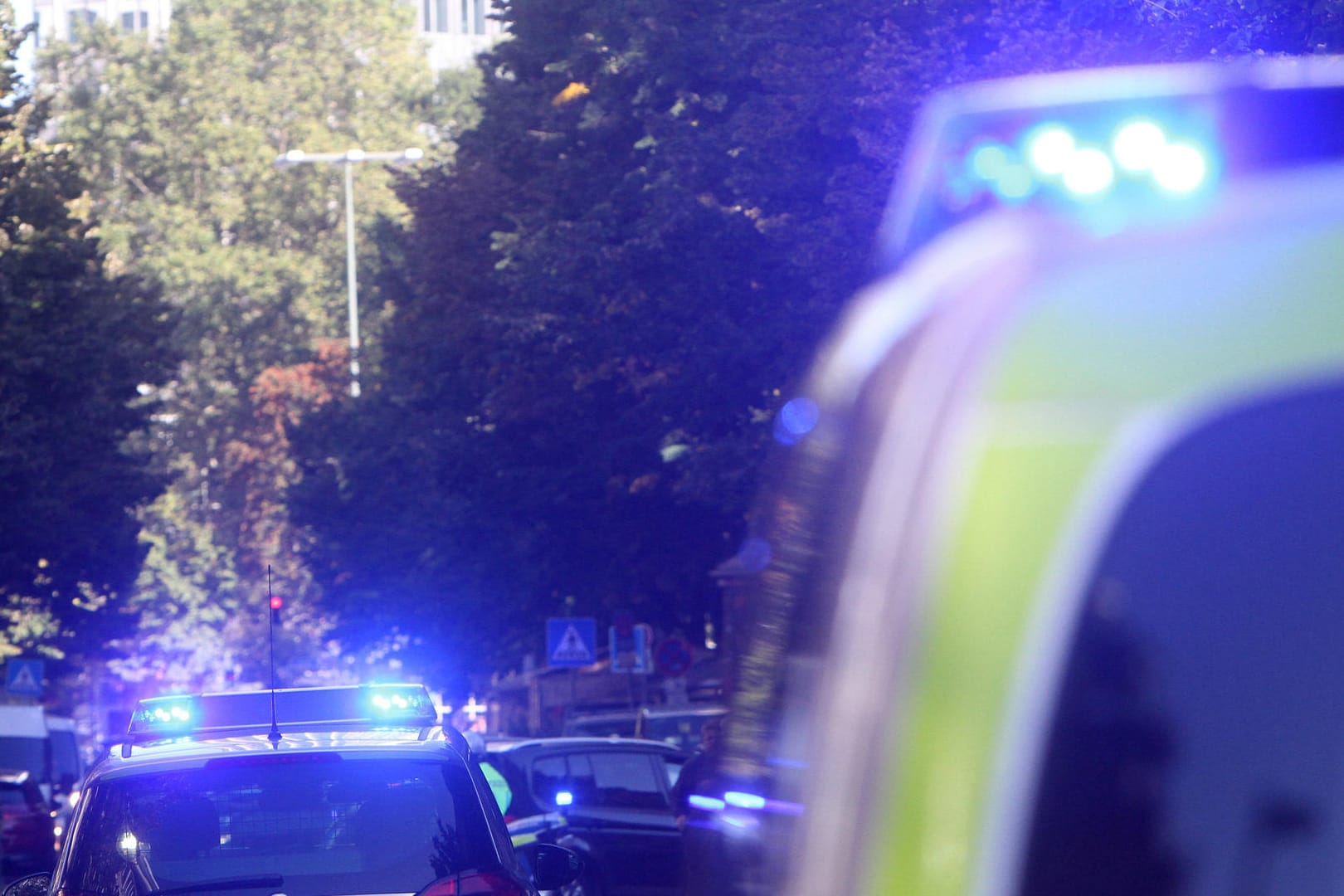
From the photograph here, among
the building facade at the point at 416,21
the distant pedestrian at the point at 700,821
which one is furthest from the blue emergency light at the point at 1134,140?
the building facade at the point at 416,21

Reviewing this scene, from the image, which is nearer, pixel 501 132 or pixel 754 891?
pixel 754 891

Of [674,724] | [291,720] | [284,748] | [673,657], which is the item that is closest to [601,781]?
[674,724]

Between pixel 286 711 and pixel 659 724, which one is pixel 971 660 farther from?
pixel 659 724

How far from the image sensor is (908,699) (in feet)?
5.37

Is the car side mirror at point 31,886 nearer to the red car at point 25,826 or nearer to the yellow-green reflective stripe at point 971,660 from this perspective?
the yellow-green reflective stripe at point 971,660

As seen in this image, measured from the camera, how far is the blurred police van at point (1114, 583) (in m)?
1.61

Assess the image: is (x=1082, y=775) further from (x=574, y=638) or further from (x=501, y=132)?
(x=501, y=132)

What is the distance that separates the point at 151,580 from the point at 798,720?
50723mm

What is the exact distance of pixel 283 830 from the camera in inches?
254

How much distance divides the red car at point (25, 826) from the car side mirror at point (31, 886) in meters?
16.4

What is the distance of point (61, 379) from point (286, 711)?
22444mm

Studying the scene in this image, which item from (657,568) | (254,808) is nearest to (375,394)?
(657,568)

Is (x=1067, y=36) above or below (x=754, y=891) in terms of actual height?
above

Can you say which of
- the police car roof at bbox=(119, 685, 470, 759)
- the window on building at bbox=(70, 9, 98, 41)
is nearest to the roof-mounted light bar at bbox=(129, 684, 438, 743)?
the police car roof at bbox=(119, 685, 470, 759)
